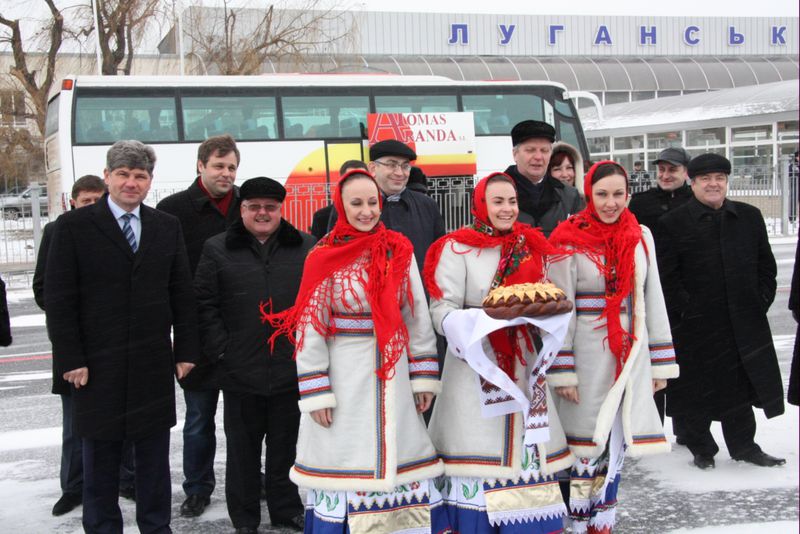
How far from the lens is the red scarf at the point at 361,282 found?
361cm

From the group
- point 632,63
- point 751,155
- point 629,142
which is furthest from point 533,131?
point 632,63

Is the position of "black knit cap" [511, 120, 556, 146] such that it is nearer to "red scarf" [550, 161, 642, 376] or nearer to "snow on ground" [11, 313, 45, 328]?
"red scarf" [550, 161, 642, 376]

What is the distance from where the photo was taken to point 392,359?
11.8 feet

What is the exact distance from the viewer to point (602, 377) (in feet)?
13.2

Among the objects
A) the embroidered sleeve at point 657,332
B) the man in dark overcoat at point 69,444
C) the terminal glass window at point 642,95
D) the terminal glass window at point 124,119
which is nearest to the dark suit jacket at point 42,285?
the man in dark overcoat at point 69,444

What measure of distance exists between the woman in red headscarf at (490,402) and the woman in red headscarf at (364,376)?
117 mm

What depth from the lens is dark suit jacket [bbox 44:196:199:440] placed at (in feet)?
12.5

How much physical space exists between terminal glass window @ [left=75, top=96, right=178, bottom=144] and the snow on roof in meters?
18.8

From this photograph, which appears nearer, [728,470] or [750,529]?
[750,529]

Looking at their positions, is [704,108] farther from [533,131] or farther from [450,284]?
[450,284]

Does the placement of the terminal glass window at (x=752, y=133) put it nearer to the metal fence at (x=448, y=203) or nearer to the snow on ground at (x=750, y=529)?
the metal fence at (x=448, y=203)

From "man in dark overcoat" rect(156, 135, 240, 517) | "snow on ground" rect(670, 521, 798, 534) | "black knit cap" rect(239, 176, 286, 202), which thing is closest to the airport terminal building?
"man in dark overcoat" rect(156, 135, 240, 517)

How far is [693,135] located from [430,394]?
3147cm

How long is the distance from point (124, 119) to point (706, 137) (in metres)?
23.5
